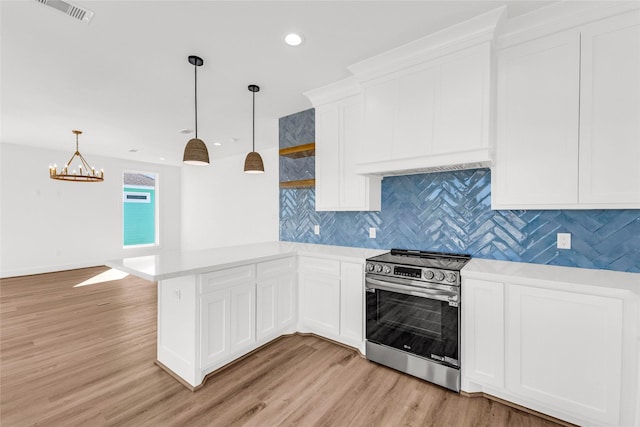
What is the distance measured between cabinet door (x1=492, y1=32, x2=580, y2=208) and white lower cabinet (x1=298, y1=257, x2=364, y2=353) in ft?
4.72

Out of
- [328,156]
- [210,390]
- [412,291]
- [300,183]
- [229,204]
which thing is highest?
[328,156]

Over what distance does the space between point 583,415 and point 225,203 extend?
6482 mm

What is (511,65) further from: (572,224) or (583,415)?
(583,415)

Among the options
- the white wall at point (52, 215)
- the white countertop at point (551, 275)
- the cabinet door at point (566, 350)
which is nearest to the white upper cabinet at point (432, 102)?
the white countertop at point (551, 275)

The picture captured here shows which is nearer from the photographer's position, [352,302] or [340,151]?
[352,302]

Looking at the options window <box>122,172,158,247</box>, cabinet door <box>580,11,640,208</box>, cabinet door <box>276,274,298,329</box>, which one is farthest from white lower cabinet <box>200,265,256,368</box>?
window <box>122,172,158,247</box>

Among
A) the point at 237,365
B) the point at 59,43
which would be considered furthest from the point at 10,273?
the point at 237,365

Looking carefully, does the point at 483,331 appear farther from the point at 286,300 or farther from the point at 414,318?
the point at 286,300

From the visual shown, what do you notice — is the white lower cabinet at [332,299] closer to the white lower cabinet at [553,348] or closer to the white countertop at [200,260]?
the white countertop at [200,260]

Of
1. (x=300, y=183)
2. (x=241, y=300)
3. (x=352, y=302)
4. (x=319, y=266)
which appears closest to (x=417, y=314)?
(x=352, y=302)

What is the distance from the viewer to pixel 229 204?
21.4ft

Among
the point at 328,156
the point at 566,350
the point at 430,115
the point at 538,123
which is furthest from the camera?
the point at 328,156

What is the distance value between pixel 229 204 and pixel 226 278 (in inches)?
174

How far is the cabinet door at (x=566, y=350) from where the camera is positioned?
5.36ft
